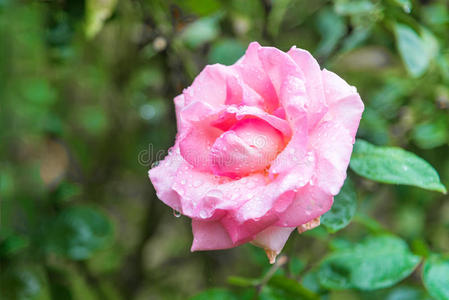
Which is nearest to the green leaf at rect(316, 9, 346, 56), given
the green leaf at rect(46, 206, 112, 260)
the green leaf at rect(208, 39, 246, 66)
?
the green leaf at rect(208, 39, 246, 66)

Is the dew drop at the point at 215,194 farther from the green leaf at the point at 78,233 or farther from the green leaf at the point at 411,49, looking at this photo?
the green leaf at the point at 78,233

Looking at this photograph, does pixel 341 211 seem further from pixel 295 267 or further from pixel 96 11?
pixel 96 11

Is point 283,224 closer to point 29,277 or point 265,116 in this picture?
point 265,116

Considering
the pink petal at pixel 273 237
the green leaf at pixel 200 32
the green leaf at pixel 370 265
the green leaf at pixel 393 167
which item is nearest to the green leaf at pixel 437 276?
the green leaf at pixel 370 265

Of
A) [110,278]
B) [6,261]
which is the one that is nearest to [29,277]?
[6,261]

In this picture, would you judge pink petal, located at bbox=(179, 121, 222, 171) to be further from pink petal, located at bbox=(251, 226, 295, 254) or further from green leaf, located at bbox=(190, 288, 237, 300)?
green leaf, located at bbox=(190, 288, 237, 300)
